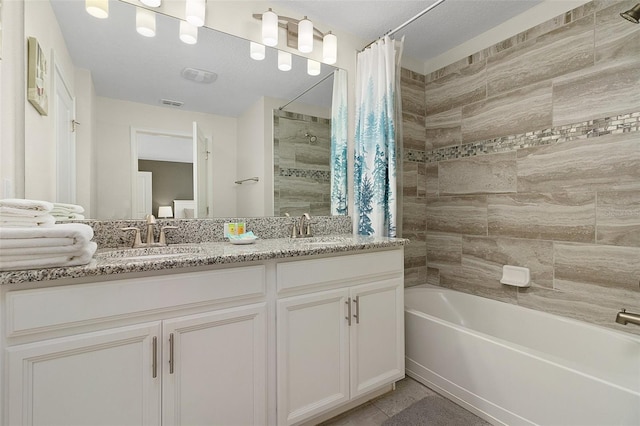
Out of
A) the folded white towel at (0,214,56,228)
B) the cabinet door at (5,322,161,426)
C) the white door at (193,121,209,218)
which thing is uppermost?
the white door at (193,121,209,218)

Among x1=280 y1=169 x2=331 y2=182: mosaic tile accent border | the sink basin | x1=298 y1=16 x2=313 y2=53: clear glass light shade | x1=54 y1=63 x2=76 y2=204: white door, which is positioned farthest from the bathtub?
x1=54 y1=63 x2=76 y2=204: white door

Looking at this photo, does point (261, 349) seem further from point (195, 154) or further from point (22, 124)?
point (22, 124)

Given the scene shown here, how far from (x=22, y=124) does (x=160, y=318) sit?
1.02 meters

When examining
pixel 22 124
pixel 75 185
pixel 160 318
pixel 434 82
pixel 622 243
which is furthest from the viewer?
pixel 434 82

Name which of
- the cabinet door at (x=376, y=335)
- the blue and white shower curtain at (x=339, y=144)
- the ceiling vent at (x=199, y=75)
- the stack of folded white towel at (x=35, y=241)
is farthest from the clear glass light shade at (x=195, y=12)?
the cabinet door at (x=376, y=335)

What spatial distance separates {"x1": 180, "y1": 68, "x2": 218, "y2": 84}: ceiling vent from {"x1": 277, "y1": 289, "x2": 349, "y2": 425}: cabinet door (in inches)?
53.1

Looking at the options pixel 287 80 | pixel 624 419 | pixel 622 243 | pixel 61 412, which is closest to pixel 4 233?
pixel 61 412

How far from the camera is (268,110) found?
1.97 m

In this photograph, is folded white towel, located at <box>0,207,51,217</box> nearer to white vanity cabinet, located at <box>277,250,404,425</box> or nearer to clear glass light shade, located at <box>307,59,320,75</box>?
white vanity cabinet, located at <box>277,250,404,425</box>

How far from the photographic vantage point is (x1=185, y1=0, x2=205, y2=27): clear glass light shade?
1.60 m

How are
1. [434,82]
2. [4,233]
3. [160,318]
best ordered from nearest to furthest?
1. [4,233]
2. [160,318]
3. [434,82]

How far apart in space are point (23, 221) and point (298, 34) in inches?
70.6

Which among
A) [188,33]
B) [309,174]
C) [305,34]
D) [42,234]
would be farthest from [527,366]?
[188,33]

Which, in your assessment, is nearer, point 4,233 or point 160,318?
point 4,233
